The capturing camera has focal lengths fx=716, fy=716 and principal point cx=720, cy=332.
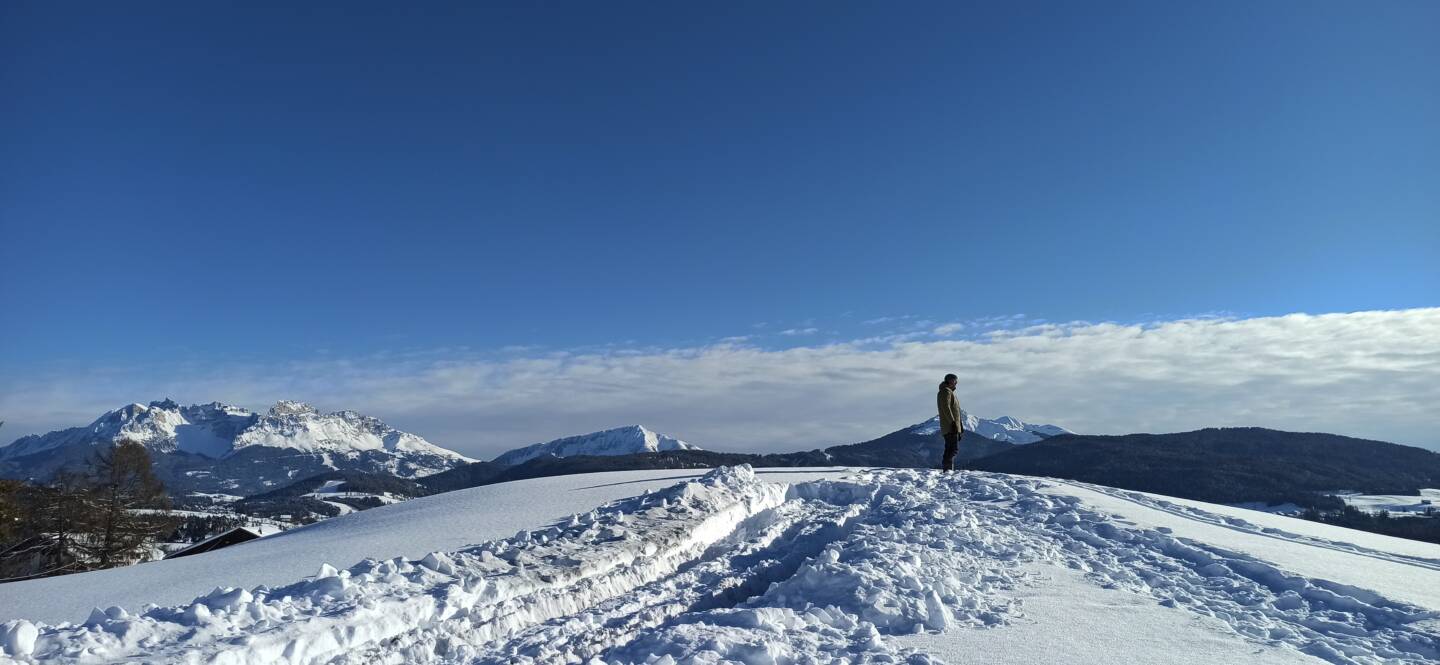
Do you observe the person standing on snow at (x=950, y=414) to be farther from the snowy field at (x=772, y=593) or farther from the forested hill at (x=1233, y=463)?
the forested hill at (x=1233, y=463)

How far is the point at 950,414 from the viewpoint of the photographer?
18.6 meters

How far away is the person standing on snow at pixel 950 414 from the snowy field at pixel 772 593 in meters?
5.52

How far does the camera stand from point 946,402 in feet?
60.7

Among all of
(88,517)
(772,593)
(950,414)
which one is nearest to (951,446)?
(950,414)

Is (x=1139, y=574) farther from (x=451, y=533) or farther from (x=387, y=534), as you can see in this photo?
(x=387, y=534)

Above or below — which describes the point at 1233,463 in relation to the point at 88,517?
below

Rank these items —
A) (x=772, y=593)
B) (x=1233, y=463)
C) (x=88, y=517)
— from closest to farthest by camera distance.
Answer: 1. (x=772, y=593)
2. (x=88, y=517)
3. (x=1233, y=463)

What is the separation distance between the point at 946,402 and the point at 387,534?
13.3m

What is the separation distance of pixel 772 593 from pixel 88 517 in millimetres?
41157

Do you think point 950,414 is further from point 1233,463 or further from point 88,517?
point 1233,463

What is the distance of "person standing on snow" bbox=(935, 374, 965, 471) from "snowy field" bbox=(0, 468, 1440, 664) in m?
5.52

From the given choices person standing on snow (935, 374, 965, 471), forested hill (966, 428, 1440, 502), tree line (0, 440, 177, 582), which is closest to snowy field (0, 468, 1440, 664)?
person standing on snow (935, 374, 965, 471)

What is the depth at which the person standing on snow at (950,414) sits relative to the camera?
1848cm

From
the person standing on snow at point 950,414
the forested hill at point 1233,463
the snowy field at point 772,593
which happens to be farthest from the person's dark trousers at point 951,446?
the forested hill at point 1233,463
